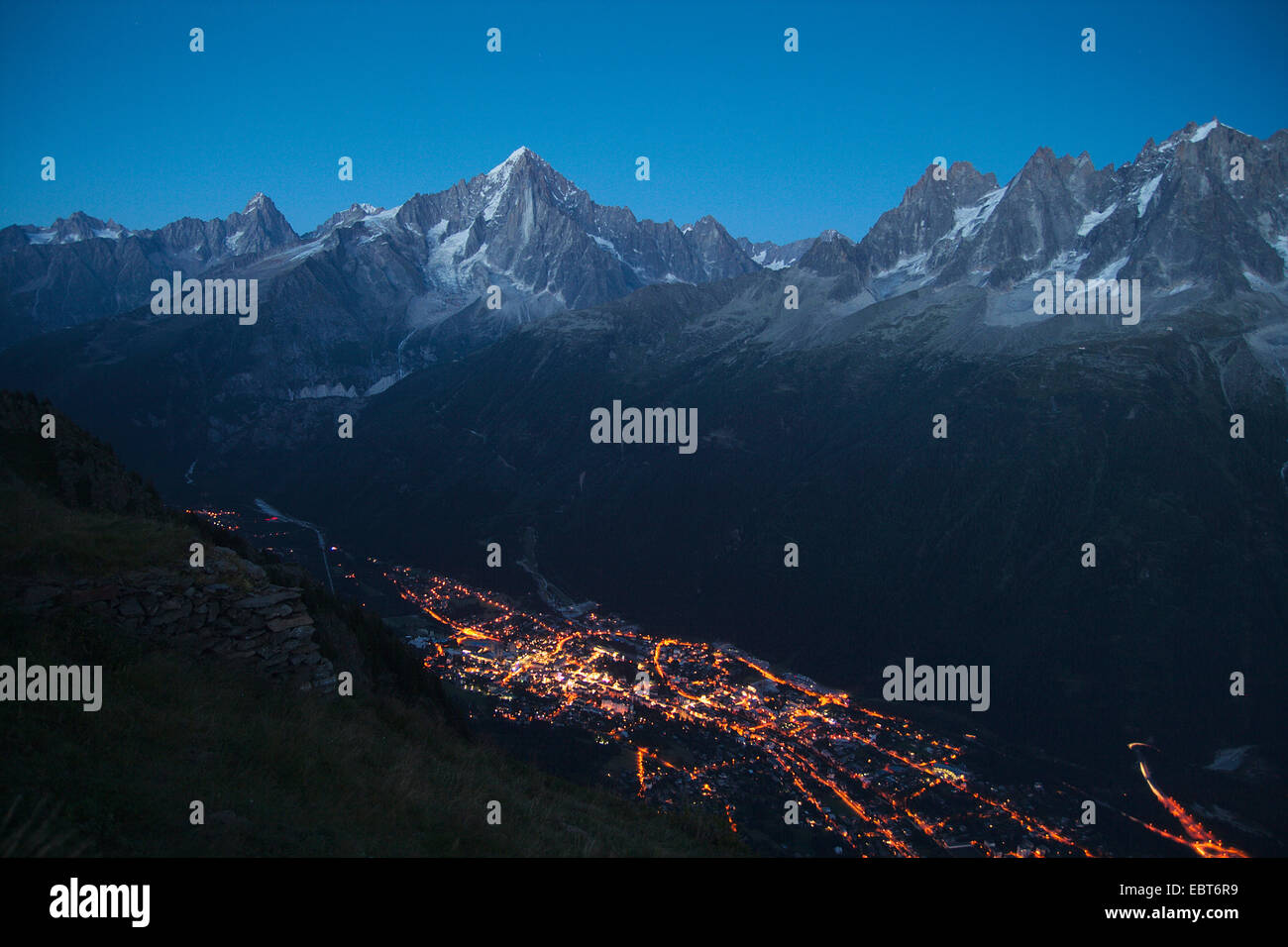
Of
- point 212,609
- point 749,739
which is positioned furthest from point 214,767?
point 749,739

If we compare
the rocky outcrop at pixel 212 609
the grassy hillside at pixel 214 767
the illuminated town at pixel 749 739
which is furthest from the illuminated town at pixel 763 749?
the rocky outcrop at pixel 212 609

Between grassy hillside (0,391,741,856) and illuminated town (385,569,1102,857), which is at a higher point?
grassy hillside (0,391,741,856)

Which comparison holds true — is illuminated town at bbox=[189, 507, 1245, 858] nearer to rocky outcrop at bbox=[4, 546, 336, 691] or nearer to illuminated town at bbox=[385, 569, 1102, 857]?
illuminated town at bbox=[385, 569, 1102, 857]

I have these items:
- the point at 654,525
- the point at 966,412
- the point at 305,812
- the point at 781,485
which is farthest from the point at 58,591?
the point at 966,412

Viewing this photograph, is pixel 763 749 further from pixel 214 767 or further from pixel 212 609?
pixel 214 767

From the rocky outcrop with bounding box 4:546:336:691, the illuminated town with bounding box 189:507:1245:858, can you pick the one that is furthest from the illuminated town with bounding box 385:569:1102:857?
the rocky outcrop with bounding box 4:546:336:691

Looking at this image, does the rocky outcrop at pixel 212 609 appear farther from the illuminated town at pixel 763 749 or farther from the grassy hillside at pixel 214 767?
the illuminated town at pixel 763 749

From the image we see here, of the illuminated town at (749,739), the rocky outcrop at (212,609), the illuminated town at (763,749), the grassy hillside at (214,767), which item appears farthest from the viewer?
the illuminated town at (749,739)

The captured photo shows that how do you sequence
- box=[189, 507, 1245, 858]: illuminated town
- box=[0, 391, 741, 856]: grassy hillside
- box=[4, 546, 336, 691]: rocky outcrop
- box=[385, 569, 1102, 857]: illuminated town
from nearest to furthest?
1. box=[0, 391, 741, 856]: grassy hillside
2. box=[4, 546, 336, 691]: rocky outcrop
3. box=[189, 507, 1245, 858]: illuminated town
4. box=[385, 569, 1102, 857]: illuminated town

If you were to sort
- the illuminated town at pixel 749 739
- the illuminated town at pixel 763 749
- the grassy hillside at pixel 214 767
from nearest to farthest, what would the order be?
the grassy hillside at pixel 214 767 < the illuminated town at pixel 763 749 < the illuminated town at pixel 749 739
